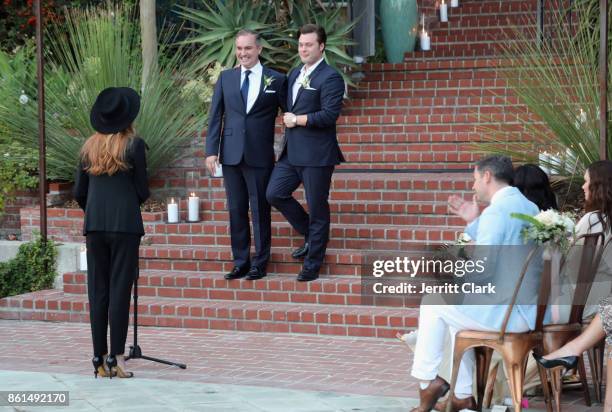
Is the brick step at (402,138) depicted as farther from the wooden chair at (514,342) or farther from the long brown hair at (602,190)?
the wooden chair at (514,342)

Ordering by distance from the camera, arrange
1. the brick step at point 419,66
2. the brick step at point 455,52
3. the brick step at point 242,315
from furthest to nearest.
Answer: the brick step at point 455,52 → the brick step at point 419,66 → the brick step at point 242,315

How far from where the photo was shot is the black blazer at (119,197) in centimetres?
665

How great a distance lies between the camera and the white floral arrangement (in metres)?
5.60

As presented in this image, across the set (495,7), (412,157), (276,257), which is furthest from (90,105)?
(495,7)

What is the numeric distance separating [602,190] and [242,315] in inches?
116

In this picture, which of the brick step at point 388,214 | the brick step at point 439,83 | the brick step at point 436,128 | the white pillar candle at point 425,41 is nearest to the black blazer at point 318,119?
the brick step at point 388,214

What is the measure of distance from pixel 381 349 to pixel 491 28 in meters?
6.42

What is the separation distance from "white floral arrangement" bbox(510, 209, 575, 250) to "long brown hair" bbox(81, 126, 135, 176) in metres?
2.28

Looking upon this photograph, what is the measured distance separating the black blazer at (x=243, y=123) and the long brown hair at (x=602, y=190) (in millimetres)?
2853

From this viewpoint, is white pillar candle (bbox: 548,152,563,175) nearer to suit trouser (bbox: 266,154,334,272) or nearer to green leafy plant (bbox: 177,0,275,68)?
suit trouser (bbox: 266,154,334,272)

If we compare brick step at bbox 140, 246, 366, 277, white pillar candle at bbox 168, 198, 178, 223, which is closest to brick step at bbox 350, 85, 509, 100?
white pillar candle at bbox 168, 198, 178, 223

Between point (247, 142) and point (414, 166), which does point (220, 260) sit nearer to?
point (247, 142)

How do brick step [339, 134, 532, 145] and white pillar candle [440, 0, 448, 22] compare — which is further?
white pillar candle [440, 0, 448, 22]

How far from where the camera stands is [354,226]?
9.13 m
